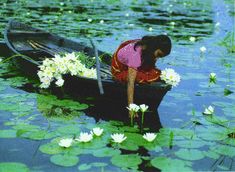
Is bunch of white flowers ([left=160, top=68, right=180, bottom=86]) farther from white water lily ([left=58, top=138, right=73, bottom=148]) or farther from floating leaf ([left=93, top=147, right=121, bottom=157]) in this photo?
white water lily ([left=58, top=138, right=73, bottom=148])

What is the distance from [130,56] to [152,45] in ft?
1.27

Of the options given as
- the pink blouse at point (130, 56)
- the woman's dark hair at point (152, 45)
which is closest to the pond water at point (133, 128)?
the pink blouse at point (130, 56)

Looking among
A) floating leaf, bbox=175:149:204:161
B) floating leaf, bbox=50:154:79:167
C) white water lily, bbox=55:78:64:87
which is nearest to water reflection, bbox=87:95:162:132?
white water lily, bbox=55:78:64:87

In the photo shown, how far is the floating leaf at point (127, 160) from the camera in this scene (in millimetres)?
3630

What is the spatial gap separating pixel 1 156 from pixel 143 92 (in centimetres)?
205

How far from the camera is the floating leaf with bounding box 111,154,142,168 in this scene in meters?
3.63

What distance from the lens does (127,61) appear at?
16.9 feet

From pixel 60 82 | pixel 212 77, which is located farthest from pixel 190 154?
pixel 212 77

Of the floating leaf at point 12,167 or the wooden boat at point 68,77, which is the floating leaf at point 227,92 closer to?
the wooden boat at point 68,77

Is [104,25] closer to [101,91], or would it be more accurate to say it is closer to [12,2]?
[12,2]

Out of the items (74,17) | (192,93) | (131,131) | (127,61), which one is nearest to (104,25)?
(74,17)

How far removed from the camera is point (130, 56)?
16.4 ft

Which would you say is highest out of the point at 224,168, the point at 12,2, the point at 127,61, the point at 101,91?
the point at 12,2

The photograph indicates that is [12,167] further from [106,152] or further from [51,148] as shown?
[106,152]
